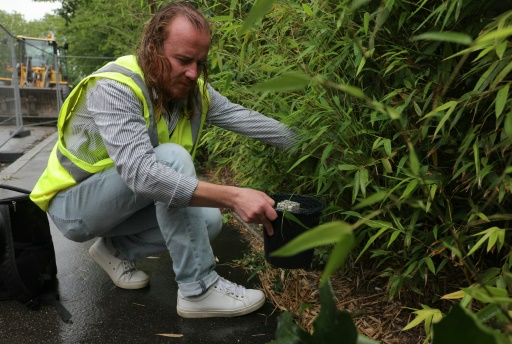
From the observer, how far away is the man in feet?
6.37

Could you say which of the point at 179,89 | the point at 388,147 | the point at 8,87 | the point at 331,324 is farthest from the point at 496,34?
the point at 8,87

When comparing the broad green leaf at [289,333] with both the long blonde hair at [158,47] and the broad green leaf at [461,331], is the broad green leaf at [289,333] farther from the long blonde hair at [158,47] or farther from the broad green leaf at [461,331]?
the long blonde hair at [158,47]

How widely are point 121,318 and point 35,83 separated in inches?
671

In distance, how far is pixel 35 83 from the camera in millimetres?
17094

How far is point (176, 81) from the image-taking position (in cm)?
216

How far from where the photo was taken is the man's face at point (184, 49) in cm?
207

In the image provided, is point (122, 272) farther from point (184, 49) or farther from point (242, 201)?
point (184, 49)

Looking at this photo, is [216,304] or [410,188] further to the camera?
[216,304]

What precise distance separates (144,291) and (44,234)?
1.97 feet

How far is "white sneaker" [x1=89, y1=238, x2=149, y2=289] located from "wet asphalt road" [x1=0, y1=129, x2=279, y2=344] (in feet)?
0.13

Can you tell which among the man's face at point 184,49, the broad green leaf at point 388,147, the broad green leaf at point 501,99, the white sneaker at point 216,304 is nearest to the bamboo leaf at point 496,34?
the broad green leaf at point 501,99

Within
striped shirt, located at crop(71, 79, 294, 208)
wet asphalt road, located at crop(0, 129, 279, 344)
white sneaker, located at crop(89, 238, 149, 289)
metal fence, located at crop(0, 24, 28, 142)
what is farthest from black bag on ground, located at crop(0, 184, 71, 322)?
metal fence, located at crop(0, 24, 28, 142)

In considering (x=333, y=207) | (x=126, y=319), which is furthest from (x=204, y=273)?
(x=333, y=207)

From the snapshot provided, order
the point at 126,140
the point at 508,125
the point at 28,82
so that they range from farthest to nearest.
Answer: the point at 28,82 → the point at 126,140 → the point at 508,125
